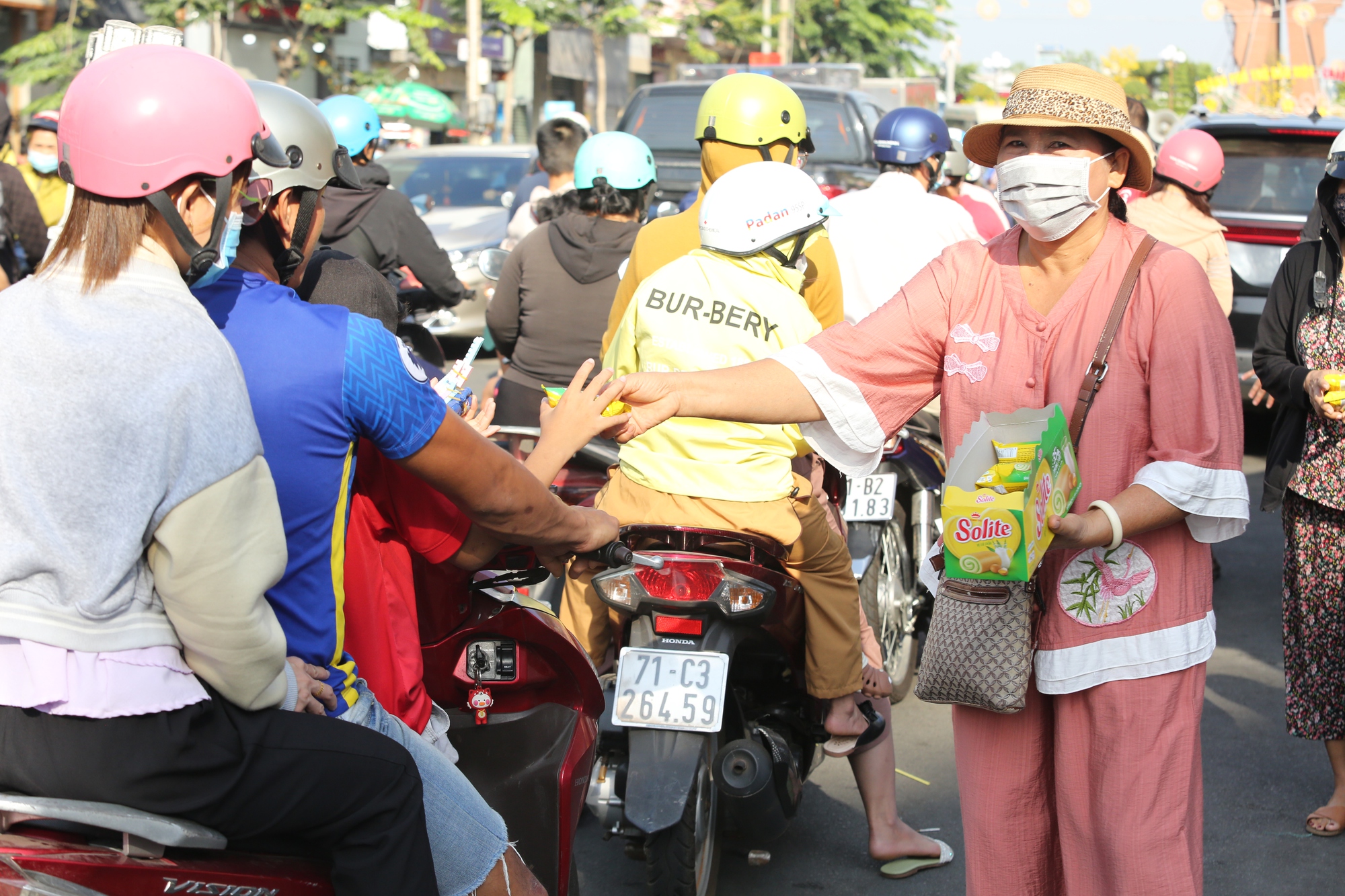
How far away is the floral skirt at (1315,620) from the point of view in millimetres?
4309

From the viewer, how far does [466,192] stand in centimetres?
1325

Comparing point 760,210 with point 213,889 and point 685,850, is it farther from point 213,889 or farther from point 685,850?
point 213,889

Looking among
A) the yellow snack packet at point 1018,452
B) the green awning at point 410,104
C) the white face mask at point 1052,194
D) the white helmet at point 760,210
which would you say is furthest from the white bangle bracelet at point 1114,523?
the green awning at point 410,104

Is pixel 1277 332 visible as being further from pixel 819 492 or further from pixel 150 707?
pixel 150 707

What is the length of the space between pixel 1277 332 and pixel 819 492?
1794mm

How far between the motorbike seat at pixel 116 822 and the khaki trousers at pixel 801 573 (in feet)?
6.07

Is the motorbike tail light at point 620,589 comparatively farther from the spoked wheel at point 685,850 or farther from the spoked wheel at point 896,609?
the spoked wheel at point 896,609

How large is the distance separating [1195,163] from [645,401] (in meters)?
4.71

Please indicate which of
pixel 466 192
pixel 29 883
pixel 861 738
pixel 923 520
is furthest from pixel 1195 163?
pixel 466 192

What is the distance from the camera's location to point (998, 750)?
9.16 feet

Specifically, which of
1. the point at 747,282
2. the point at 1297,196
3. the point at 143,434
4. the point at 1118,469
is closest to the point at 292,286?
the point at 143,434

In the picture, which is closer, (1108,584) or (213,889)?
(213,889)

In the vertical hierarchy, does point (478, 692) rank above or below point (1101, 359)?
below

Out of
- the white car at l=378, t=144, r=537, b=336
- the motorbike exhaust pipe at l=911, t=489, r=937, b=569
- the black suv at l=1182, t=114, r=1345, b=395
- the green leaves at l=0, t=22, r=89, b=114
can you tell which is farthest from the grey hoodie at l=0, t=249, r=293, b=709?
the green leaves at l=0, t=22, r=89, b=114
